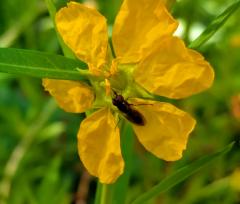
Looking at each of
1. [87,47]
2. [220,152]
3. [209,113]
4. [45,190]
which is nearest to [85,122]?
[87,47]

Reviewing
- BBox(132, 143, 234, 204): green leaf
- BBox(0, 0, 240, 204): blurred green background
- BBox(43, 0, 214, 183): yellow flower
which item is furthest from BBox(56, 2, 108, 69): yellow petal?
BBox(0, 0, 240, 204): blurred green background

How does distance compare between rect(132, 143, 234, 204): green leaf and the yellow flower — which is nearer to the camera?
the yellow flower

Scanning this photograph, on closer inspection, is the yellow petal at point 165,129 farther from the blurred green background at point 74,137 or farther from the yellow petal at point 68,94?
the blurred green background at point 74,137

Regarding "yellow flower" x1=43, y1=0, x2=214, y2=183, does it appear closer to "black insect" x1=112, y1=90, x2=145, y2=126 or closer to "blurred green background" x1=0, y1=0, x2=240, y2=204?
"black insect" x1=112, y1=90, x2=145, y2=126

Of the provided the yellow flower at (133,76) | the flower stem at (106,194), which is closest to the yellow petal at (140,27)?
the yellow flower at (133,76)

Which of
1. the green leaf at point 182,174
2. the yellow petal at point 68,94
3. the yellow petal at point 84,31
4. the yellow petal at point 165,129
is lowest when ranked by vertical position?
the green leaf at point 182,174

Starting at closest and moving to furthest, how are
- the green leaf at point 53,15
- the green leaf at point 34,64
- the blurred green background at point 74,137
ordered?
the green leaf at point 34,64
the green leaf at point 53,15
the blurred green background at point 74,137

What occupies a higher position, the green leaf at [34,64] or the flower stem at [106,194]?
the green leaf at [34,64]
